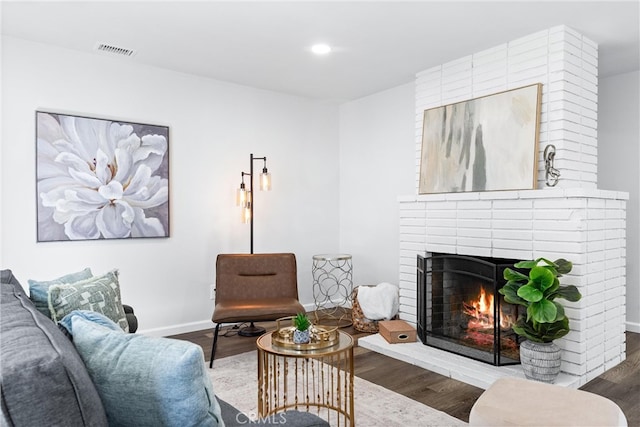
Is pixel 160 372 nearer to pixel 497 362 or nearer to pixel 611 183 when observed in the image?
pixel 497 362

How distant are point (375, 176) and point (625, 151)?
2.41m

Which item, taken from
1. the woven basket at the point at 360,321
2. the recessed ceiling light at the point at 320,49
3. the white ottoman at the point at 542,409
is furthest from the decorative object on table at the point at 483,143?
the white ottoman at the point at 542,409

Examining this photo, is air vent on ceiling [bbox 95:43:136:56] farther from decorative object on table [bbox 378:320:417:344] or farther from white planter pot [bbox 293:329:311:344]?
decorative object on table [bbox 378:320:417:344]

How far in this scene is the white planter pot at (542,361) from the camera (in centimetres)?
286

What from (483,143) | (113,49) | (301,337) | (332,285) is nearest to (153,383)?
(301,337)

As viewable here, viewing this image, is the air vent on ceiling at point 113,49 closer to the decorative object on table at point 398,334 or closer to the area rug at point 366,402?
the area rug at point 366,402

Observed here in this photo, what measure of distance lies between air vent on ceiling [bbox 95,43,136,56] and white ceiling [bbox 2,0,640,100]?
6 centimetres

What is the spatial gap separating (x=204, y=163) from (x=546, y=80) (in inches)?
119

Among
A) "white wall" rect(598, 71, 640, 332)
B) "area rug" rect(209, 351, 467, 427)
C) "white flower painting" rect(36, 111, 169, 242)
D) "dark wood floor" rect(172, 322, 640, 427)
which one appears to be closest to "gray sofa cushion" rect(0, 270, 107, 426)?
"area rug" rect(209, 351, 467, 427)

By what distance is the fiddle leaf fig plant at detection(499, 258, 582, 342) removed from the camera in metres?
2.77

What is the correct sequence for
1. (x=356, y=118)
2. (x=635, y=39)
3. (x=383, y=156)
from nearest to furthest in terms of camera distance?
(x=635, y=39) → (x=383, y=156) → (x=356, y=118)

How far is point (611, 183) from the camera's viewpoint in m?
4.38

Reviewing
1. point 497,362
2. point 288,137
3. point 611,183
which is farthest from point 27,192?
point 611,183

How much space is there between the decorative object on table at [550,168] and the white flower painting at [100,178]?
3152mm
